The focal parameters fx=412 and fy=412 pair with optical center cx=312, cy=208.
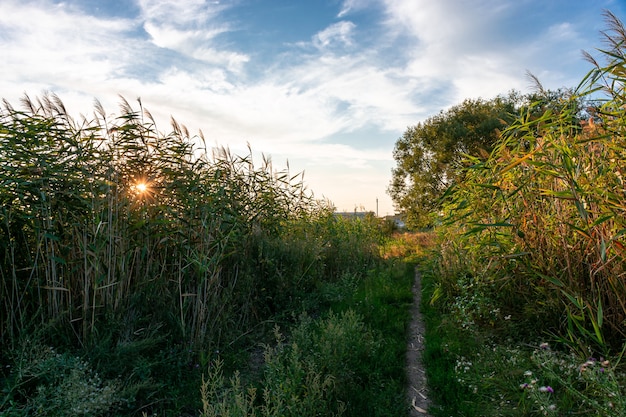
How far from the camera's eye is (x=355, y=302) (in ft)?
19.0

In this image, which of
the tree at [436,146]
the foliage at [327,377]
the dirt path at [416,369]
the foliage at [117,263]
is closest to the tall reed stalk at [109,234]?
the foliage at [117,263]

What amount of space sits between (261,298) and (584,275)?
3.66 metres

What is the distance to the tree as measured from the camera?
81.6 ft

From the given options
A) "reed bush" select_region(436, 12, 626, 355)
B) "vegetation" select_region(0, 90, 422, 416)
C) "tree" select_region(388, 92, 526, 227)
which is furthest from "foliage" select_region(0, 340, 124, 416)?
"tree" select_region(388, 92, 526, 227)

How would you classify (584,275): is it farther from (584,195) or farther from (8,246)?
(8,246)

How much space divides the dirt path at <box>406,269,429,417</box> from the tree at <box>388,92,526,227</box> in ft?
61.1

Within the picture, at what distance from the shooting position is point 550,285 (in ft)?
13.0

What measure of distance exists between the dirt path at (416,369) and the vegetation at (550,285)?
4.3 inches

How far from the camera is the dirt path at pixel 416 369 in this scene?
338 cm

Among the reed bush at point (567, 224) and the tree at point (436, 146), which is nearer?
the reed bush at point (567, 224)

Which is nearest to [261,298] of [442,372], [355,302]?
[355,302]

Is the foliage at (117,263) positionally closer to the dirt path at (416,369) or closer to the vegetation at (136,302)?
the vegetation at (136,302)

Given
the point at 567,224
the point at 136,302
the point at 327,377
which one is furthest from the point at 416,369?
the point at 136,302

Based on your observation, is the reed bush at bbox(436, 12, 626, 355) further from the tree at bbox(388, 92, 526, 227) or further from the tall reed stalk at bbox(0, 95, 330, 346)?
the tree at bbox(388, 92, 526, 227)
